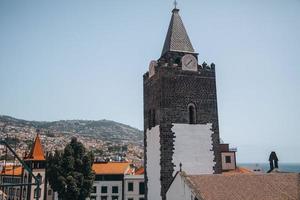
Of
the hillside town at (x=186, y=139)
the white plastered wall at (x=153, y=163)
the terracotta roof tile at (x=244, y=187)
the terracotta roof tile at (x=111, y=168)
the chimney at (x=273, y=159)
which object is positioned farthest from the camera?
the terracotta roof tile at (x=111, y=168)

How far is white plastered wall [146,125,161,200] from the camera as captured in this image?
24.7 meters

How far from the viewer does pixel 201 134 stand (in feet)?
82.9

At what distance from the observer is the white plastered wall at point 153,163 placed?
80.9 feet

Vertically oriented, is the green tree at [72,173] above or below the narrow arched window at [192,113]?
below

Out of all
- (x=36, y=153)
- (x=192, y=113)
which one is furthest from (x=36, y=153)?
(x=192, y=113)

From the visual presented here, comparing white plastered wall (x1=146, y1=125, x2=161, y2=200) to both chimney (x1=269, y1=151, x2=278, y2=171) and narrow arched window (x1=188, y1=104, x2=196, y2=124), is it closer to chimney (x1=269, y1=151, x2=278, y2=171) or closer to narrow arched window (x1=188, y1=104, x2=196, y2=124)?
narrow arched window (x1=188, y1=104, x2=196, y2=124)

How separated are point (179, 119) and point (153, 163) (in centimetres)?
433

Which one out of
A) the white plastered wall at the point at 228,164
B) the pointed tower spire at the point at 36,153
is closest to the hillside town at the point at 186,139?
the white plastered wall at the point at 228,164

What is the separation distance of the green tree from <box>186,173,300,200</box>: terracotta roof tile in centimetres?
2406

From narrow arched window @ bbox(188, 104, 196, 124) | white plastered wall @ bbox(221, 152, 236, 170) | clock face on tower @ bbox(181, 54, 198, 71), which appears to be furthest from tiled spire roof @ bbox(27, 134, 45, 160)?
clock face on tower @ bbox(181, 54, 198, 71)

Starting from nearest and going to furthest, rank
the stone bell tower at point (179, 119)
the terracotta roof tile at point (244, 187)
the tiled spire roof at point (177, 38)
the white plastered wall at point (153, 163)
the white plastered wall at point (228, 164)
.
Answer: the terracotta roof tile at point (244, 187), the stone bell tower at point (179, 119), the white plastered wall at point (153, 163), the tiled spire roof at point (177, 38), the white plastered wall at point (228, 164)

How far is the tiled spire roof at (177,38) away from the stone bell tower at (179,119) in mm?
96

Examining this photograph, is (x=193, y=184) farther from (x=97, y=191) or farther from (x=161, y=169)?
(x=97, y=191)

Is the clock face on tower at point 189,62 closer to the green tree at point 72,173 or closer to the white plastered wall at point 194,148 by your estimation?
the white plastered wall at point 194,148
